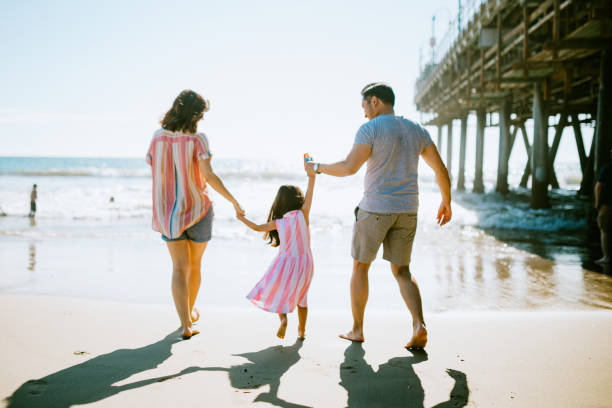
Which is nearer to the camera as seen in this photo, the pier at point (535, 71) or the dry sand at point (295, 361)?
the dry sand at point (295, 361)

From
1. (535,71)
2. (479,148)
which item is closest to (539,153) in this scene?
(535,71)

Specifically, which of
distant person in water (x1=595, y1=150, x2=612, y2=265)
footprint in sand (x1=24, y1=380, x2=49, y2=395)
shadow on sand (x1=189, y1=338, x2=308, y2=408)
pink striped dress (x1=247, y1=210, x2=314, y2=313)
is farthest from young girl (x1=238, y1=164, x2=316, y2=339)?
distant person in water (x1=595, y1=150, x2=612, y2=265)

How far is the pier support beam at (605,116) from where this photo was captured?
28.2ft

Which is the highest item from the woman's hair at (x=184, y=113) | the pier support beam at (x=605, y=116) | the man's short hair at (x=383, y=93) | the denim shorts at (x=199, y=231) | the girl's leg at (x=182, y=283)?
the pier support beam at (x=605, y=116)

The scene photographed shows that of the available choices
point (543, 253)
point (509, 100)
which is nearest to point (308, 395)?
point (543, 253)

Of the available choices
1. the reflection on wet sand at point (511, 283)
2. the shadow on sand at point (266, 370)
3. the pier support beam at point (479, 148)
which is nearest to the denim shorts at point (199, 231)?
the shadow on sand at point (266, 370)

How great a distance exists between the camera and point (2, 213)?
1424 cm

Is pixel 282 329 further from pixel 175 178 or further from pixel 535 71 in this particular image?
pixel 535 71

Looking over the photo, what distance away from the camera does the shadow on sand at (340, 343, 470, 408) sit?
2121mm

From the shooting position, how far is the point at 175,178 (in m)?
3.08

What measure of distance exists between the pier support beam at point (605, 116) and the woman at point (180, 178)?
8190 mm

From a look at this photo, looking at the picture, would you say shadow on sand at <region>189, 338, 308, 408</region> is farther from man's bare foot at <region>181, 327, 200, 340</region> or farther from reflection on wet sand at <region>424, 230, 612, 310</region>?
reflection on wet sand at <region>424, 230, 612, 310</region>

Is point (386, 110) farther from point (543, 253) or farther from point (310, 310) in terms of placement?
point (543, 253)

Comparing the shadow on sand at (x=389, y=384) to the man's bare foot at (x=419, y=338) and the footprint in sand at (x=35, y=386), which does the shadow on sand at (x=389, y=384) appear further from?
the footprint in sand at (x=35, y=386)
